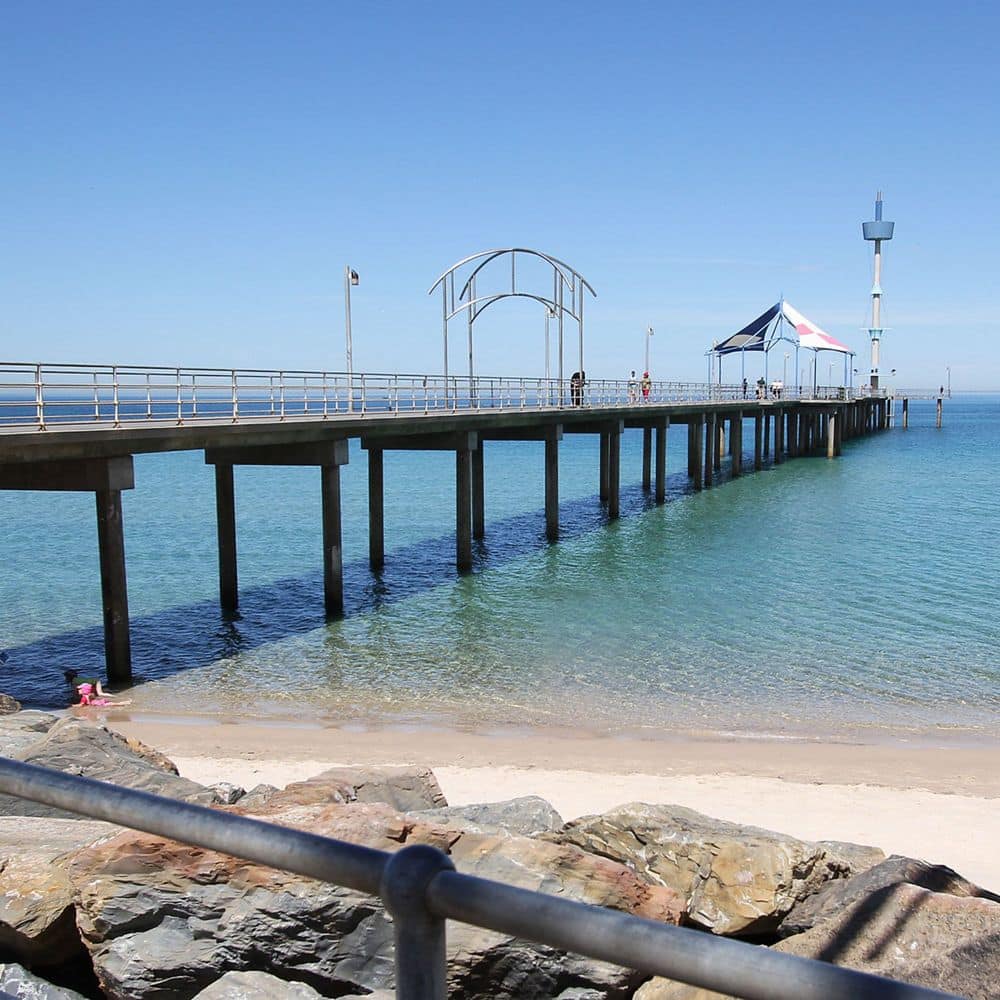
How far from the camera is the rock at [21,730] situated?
905cm

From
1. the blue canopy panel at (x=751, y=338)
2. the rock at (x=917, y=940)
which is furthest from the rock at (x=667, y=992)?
the blue canopy panel at (x=751, y=338)

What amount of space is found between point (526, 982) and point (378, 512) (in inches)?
929

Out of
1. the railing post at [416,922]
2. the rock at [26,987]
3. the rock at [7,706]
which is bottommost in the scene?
the rock at [7,706]

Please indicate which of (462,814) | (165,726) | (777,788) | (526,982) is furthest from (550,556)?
(526,982)

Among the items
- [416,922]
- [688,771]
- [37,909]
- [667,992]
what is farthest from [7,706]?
[416,922]

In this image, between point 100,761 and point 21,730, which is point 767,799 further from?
point 21,730

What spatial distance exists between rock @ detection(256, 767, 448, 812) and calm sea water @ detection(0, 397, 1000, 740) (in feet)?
20.6

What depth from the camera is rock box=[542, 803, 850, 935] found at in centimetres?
586

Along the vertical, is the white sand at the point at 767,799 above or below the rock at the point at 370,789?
below

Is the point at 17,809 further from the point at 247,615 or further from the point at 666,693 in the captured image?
the point at 247,615

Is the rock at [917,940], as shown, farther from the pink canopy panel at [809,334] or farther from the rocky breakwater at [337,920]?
the pink canopy panel at [809,334]

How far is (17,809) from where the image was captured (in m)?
6.65

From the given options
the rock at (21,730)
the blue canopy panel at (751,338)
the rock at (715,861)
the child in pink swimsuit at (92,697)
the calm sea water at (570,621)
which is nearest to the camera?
the rock at (715,861)

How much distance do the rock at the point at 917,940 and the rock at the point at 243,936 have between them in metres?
0.98
